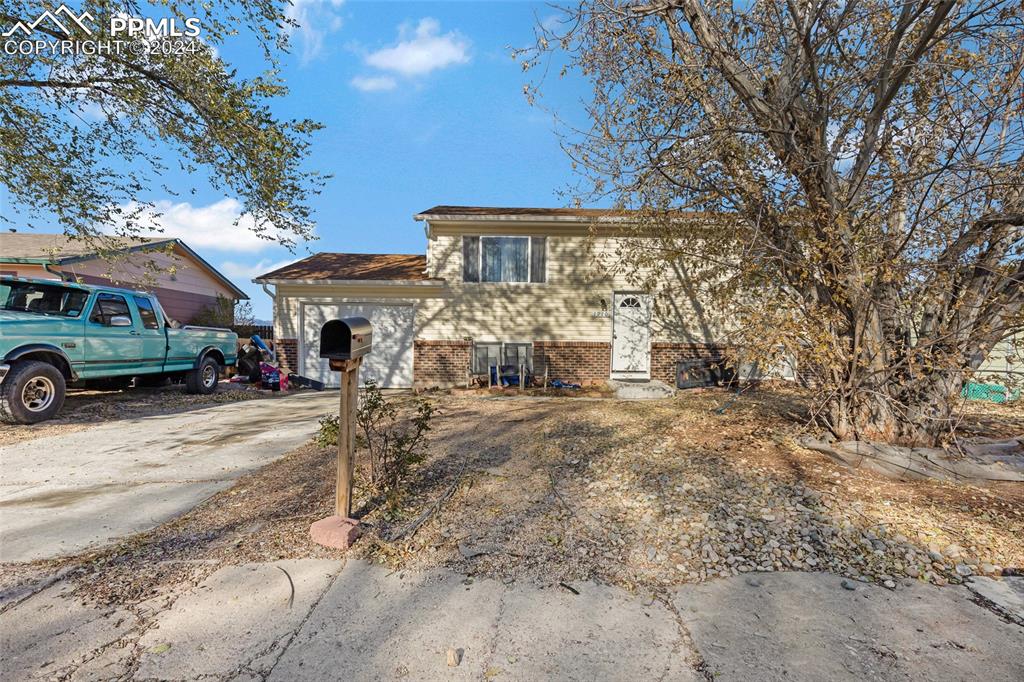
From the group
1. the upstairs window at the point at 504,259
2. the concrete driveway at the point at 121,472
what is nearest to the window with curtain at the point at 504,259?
the upstairs window at the point at 504,259

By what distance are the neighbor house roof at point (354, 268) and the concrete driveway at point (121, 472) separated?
448 centimetres

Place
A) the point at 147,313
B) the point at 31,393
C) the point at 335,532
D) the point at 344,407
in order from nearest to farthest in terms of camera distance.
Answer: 1. the point at 335,532
2. the point at 344,407
3. the point at 31,393
4. the point at 147,313

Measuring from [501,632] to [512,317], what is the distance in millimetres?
9218

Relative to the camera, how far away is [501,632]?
2.02 meters

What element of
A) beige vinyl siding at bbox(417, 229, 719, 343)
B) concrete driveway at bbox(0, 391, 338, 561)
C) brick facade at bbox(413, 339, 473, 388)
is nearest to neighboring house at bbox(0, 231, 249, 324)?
concrete driveway at bbox(0, 391, 338, 561)

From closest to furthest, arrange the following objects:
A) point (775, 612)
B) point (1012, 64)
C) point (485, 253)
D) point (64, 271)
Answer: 1. point (775, 612)
2. point (1012, 64)
3. point (485, 253)
4. point (64, 271)

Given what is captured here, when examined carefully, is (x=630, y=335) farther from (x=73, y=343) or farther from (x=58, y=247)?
(x=58, y=247)

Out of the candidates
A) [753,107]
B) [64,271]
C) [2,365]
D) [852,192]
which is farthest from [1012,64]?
[64,271]

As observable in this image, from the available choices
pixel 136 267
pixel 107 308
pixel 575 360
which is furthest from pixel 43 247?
pixel 575 360

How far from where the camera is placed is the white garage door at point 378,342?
11.0 metres

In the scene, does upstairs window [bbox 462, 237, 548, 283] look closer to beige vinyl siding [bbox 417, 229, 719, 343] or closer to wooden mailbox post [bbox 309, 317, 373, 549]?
beige vinyl siding [bbox 417, 229, 719, 343]

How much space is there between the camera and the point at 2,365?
19.4 feet

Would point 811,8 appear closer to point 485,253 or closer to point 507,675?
point 507,675

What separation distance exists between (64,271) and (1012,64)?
60.2 ft
